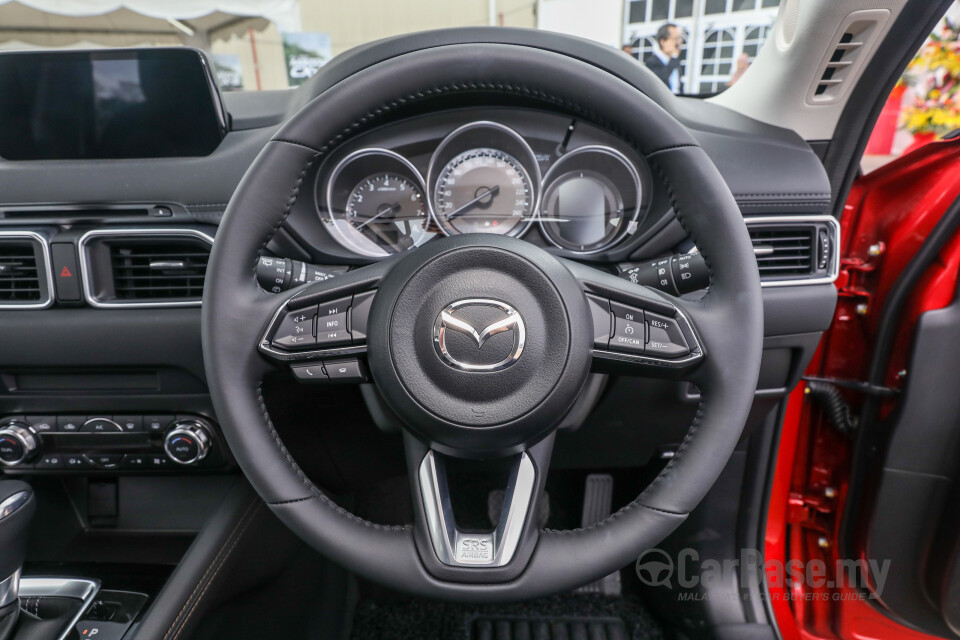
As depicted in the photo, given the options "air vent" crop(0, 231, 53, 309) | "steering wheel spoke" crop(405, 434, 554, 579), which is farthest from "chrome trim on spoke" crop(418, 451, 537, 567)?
"air vent" crop(0, 231, 53, 309)

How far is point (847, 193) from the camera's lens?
4.12 feet

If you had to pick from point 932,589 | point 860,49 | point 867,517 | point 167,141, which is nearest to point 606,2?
point 860,49

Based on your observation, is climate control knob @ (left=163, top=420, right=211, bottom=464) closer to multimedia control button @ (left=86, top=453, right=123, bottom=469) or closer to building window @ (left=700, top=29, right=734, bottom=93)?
multimedia control button @ (left=86, top=453, right=123, bottom=469)

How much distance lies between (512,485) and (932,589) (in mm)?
1069

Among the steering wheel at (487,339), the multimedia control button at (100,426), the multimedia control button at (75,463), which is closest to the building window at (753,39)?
the steering wheel at (487,339)

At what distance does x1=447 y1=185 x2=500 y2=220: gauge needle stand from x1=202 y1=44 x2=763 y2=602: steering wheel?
1.38ft

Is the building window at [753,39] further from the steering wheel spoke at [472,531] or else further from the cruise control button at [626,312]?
the steering wheel spoke at [472,531]

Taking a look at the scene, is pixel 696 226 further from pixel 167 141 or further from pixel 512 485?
pixel 167 141

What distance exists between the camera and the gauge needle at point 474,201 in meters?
1.16

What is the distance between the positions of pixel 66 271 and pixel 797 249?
129 cm

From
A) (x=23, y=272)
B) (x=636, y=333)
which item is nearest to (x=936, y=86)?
(x=636, y=333)

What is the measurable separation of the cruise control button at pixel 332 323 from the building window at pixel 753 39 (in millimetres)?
1087

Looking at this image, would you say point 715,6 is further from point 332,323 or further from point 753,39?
point 332,323

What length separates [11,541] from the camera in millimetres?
923
